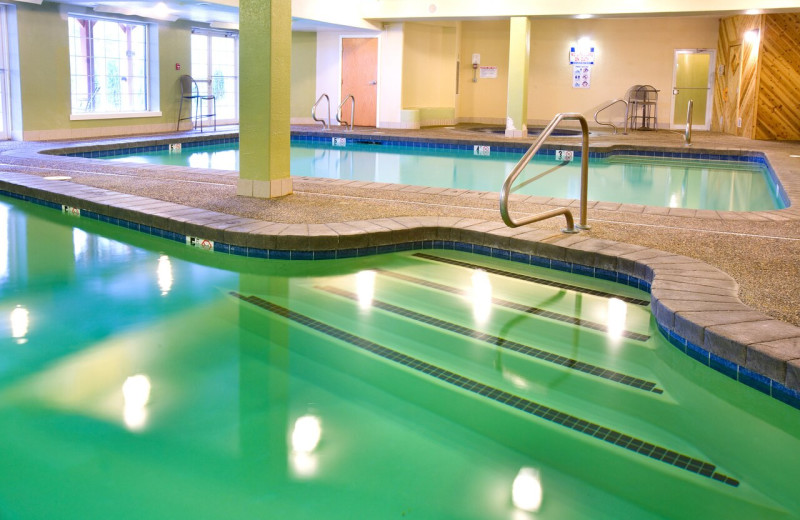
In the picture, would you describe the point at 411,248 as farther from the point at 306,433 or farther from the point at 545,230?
the point at 306,433

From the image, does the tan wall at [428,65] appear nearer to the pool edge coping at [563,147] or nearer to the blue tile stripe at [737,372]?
the pool edge coping at [563,147]

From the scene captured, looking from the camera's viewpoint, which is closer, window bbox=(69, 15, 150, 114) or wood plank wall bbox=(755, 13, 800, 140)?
window bbox=(69, 15, 150, 114)

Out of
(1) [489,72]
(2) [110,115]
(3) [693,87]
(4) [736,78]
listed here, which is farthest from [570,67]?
(2) [110,115]

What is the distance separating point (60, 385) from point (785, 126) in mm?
14738

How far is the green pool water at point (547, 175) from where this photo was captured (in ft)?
28.2

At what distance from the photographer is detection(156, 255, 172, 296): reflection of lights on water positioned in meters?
4.57

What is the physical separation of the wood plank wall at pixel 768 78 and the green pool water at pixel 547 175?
123 inches

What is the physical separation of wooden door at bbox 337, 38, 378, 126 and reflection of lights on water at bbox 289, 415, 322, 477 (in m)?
14.9

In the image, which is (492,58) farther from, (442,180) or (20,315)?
(20,315)

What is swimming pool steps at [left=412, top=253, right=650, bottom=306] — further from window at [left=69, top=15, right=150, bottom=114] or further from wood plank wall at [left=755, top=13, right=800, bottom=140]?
wood plank wall at [left=755, top=13, right=800, bottom=140]

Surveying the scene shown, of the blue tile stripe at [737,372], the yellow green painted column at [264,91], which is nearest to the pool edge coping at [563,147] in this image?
the yellow green painted column at [264,91]

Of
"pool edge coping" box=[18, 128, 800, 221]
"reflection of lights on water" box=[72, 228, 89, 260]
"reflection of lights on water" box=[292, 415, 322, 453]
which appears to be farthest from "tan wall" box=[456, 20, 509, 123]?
"reflection of lights on water" box=[292, 415, 322, 453]

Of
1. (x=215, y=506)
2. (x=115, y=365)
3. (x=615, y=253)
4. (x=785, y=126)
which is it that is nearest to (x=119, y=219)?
(x=115, y=365)

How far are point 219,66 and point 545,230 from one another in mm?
13164
